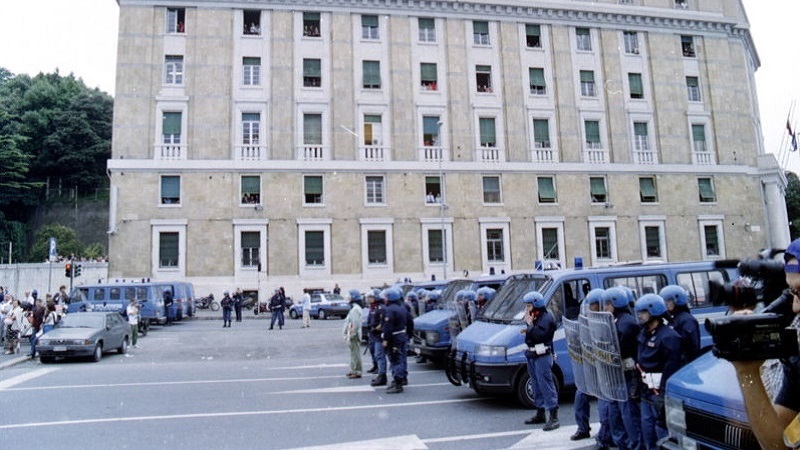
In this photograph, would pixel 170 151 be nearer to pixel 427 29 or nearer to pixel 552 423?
pixel 427 29

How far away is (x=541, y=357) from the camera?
764 centimetres

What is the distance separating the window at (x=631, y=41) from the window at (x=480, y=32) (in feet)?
34.0

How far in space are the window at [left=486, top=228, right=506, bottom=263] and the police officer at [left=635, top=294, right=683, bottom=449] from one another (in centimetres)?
2966

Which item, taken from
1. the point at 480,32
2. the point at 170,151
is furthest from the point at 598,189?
the point at 170,151

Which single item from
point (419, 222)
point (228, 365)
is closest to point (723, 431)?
point (228, 365)

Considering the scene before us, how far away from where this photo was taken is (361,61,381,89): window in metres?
35.1

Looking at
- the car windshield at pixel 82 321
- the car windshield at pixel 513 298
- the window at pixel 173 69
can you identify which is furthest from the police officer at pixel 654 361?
the window at pixel 173 69

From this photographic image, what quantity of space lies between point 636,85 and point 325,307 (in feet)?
88.4

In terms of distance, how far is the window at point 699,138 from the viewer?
39688mm

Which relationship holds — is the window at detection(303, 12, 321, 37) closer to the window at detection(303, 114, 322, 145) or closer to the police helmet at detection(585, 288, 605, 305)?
the window at detection(303, 114, 322, 145)

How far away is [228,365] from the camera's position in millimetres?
14820

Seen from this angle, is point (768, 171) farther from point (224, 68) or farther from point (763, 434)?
point (763, 434)

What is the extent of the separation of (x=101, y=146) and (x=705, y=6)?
200 feet

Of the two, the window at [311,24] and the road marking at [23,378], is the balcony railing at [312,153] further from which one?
the road marking at [23,378]
